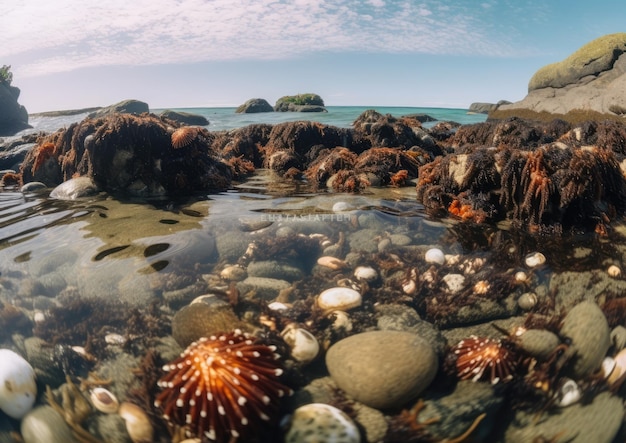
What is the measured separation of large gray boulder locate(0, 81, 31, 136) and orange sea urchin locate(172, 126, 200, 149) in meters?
60.0

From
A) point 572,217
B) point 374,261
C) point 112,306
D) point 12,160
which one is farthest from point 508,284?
point 12,160

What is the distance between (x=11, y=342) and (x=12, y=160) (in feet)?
38.2

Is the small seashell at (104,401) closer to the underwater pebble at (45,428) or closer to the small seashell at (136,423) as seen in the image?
the small seashell at (136,423)

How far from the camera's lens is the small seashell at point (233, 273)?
3.29 metres

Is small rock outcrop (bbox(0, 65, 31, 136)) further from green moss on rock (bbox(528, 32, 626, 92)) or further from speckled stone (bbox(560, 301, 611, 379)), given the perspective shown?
speckled stone (bbox(560, 301, 611, 379))

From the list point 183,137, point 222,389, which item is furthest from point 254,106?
point 222,389

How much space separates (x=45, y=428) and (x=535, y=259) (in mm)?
4012

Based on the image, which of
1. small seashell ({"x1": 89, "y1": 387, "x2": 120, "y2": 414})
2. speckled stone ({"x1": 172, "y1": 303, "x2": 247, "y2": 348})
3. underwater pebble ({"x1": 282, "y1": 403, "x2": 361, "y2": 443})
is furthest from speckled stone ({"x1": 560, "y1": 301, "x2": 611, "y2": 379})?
small seashell ({"x1": 89, "y1": 387, "x2": 120, "y2": 414})

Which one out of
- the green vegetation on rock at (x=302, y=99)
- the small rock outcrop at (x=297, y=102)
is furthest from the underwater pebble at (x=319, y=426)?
the green vegetation on rock at (x=302, y=99)

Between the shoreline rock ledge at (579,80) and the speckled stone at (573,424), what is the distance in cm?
1744

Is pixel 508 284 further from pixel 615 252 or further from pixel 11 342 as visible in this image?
pixel 11 342

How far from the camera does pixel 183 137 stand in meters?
6.41

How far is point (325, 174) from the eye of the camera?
296 inches

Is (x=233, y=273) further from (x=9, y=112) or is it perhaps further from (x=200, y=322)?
(x=9, y=112)
